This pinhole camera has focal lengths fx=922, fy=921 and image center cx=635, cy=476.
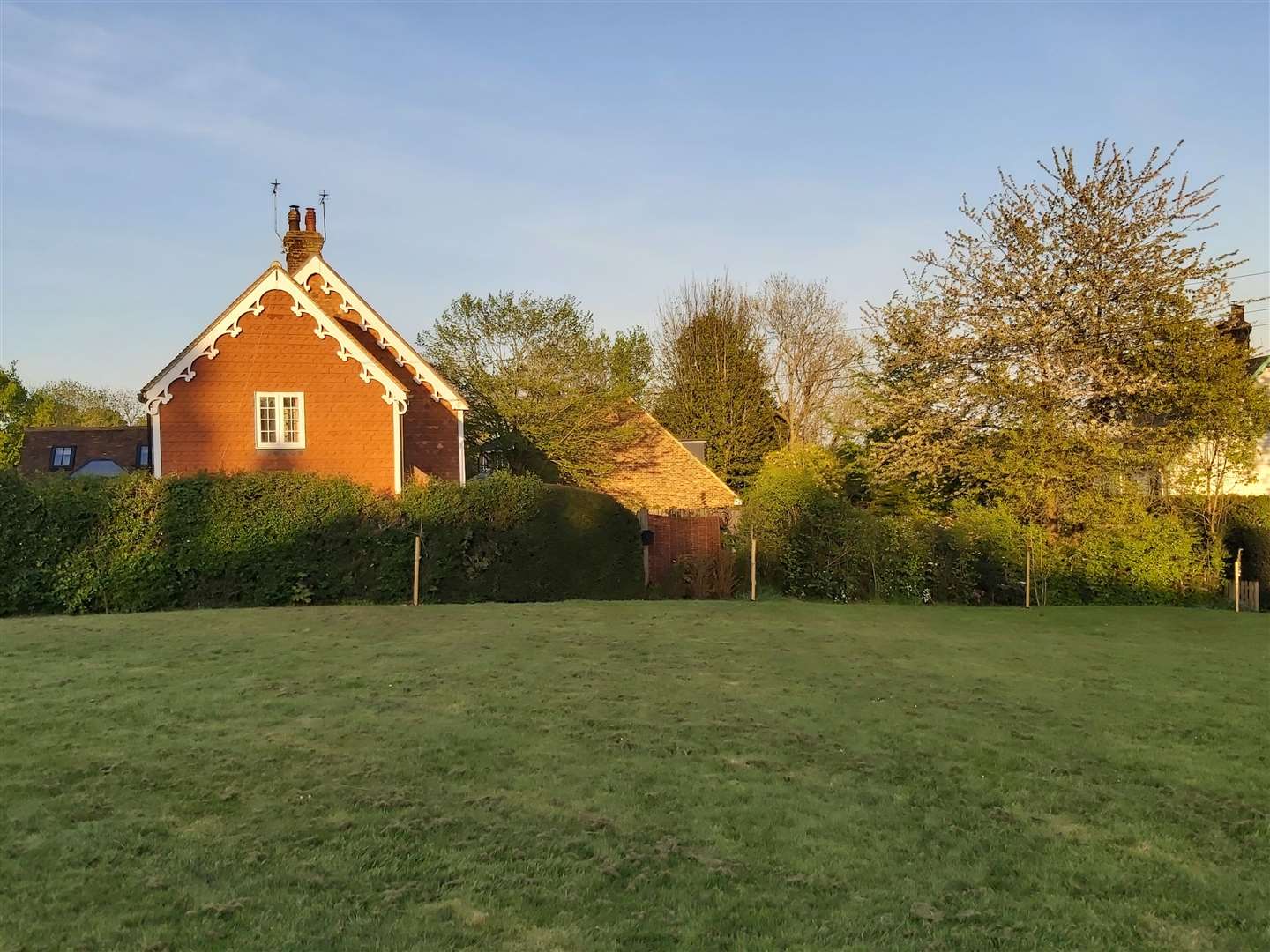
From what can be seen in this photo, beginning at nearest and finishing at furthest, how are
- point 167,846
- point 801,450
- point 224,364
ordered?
point 167,846
point 224,364
point 801,450

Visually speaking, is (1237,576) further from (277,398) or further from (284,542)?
(277,398)

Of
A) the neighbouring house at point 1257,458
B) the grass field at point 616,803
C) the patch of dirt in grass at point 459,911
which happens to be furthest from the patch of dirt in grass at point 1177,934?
the neighbouring house at point 1257,458

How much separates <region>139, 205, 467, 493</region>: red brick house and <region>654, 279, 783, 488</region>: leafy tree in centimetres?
2058

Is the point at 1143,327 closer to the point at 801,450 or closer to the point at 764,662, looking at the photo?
the point at 801,450

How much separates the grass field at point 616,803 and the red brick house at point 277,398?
11.0 metres

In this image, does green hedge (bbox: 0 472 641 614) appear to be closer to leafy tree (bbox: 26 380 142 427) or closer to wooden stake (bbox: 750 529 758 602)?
wooden stake (bbox: 750 529 758 602)

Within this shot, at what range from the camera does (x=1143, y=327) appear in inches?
891

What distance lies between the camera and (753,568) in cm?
1962

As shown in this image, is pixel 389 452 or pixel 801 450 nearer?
pixel 389 452

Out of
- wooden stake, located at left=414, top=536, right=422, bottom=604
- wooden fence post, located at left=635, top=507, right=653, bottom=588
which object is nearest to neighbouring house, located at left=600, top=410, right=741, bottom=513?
wooden fence post, located at left=635, top=507, right=653, bottom=588

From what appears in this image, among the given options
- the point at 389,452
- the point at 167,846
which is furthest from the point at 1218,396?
the point at 167,846

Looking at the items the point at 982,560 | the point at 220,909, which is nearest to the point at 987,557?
the point at 982,560

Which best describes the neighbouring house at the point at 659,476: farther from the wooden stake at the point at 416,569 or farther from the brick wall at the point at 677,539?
the wooden stake at the point at 416,569

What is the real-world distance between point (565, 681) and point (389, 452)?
46.9 feet
